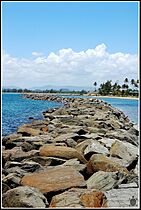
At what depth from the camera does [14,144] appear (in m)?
8.63

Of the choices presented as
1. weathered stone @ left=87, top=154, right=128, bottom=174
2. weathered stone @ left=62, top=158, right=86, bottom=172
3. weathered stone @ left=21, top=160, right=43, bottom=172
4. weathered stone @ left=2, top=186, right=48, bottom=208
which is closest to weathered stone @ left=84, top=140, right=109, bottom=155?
weathered stone @ left=62, top=158, right=86, bottom=172

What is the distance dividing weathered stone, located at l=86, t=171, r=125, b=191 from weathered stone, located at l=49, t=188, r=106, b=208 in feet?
1.18

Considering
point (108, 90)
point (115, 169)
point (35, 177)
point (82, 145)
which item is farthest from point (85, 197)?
point (108, 90)

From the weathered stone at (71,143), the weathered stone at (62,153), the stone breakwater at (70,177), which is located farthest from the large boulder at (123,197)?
the weathered stone at (71,143)

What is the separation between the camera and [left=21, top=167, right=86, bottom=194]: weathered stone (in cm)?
486

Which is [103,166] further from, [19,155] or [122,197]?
[19,155]

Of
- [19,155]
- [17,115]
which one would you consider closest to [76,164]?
[19,155]

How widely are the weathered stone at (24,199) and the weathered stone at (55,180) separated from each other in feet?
1.16

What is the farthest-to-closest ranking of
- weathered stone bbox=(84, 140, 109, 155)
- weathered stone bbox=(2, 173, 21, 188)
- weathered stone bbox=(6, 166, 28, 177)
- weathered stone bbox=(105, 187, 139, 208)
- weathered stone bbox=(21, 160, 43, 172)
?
weathered stone bbox=(84, 140, 109, 155) < weathered stone bbox=(21, 160, 43, 172) < weathered stone bbox=(6, 166, 28, 177) < weathered stone bbox=(2, 173, 21, 188) < weathered stone bbox=(105, 187, 139, 208)

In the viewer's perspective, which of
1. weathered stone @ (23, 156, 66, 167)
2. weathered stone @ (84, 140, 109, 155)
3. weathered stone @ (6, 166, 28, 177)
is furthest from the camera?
weathered stone @ (84, 140, 109, 155)

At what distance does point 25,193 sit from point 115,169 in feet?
6.09

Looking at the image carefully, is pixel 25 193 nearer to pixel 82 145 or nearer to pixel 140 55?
pixel 140 55

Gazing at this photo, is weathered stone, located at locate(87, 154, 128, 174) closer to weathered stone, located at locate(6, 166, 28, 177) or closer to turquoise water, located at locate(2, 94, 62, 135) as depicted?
weathered stone, located at locate(6, 166, 28, 177)

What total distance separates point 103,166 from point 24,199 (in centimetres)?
191
